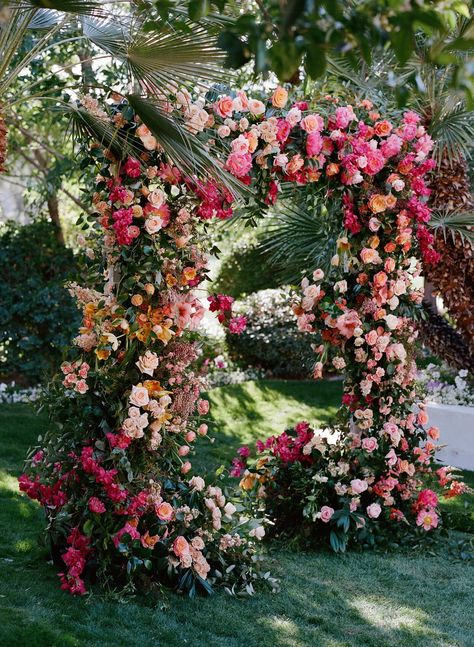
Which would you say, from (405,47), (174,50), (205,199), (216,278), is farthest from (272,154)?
(216,278)

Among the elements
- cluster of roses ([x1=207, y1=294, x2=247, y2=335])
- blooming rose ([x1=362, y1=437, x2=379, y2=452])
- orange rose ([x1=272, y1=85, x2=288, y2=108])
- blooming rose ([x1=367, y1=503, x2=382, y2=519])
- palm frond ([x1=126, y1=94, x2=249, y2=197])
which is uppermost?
orange rose ([x1=272, y1=85, x2=288, y2=108])

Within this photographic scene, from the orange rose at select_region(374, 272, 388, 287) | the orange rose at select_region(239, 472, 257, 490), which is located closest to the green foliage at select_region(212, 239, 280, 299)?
the orange rose at select_region(239, 472, 257, 490)

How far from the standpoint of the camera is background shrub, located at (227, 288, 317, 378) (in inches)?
429

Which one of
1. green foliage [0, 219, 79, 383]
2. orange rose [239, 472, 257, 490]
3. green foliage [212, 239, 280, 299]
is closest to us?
orange rose [239, 472, 257, 490]

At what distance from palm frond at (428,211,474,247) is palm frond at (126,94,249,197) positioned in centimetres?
282

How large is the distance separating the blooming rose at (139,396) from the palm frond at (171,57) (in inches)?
61.3

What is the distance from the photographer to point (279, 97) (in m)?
4.45

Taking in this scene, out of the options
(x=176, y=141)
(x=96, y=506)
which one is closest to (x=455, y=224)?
(x=176, y=141)

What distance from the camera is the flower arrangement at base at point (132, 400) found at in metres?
4.05

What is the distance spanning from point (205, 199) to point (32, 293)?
500 centimetres

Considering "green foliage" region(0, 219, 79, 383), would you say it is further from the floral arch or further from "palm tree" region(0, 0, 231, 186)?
"palm tree" region(0, 0, 231, 186)

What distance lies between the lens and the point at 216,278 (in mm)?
12766

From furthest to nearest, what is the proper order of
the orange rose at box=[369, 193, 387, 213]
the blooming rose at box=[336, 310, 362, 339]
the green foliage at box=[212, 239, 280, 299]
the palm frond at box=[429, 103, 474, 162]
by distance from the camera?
1. the green foliage at box=[212, 239, 280, 299]
2. the palm frond at box=[429, 103, 474, 162]
3. the blooming rose at box=[336, 310, 362, 339]
4. the orange rose at box=[369, 193, 387, 213]

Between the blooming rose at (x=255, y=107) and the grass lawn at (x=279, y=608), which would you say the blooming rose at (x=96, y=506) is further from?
the blooming rose at (x=255, y=107)
